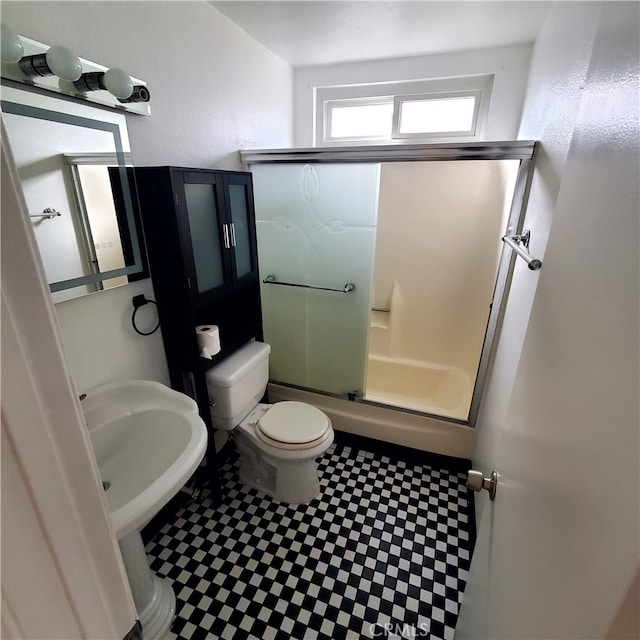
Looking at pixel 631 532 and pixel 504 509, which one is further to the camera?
pixel 504 509

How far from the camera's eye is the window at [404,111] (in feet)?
6.86

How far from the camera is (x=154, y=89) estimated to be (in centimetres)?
132

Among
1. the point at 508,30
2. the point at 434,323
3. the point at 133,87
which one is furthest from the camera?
the point at 434,323

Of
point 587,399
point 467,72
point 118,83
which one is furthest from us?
point 467,72

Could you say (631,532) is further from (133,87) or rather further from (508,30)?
(508,30)

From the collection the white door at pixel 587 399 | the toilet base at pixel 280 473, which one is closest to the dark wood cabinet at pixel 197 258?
the toilet base at pixel 280 473

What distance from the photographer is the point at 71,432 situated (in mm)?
399

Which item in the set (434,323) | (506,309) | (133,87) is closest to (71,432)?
(133,87)

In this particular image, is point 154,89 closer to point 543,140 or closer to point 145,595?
point 543,140

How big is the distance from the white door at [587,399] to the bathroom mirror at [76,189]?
1280mm

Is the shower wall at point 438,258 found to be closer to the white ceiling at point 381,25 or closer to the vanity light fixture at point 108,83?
the white ceiling at point 381,25

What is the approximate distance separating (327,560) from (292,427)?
0.61 metres

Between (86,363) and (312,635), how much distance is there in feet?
4.36

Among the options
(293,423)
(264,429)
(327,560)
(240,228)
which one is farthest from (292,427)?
(240,228)
